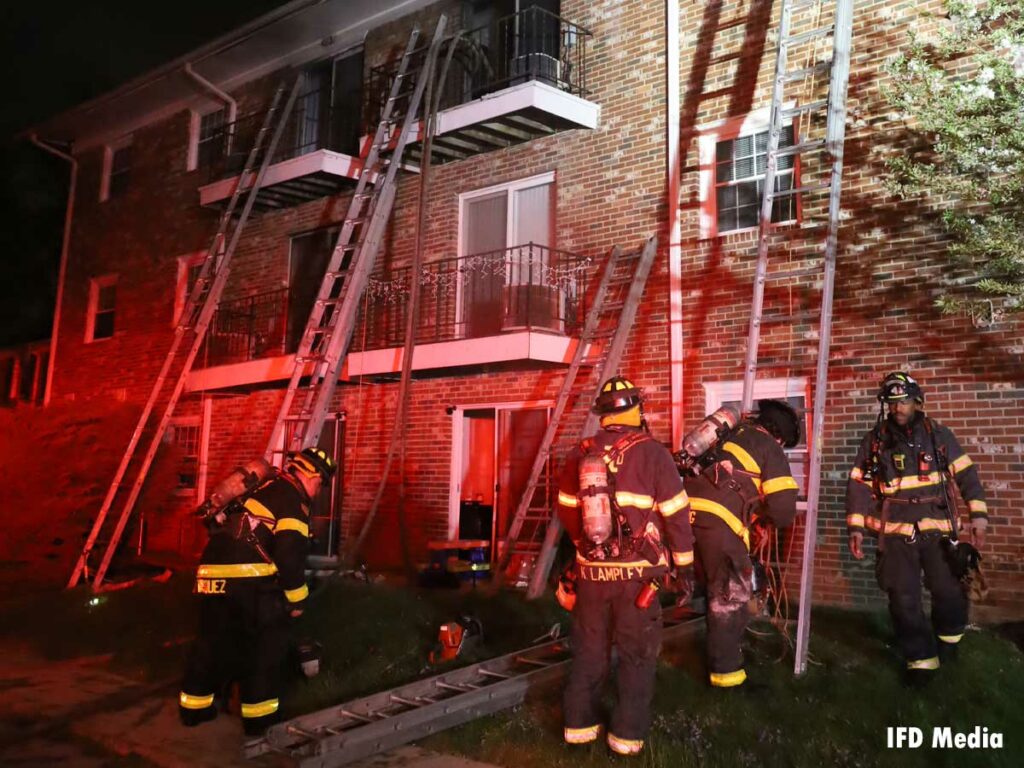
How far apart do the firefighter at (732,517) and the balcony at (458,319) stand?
13.2ft

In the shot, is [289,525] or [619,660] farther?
[289,525]

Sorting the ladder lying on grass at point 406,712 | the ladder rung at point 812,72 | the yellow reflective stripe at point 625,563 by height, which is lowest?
the ladder lying on grass at point 406,712

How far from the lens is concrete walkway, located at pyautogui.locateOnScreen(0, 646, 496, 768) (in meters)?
4.93

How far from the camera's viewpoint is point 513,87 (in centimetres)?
1000

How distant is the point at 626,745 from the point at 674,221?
620cm

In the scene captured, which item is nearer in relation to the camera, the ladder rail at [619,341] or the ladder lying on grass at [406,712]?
the ladder lying on grass at [406,712]

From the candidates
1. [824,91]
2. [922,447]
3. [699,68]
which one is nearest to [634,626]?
[922,447]

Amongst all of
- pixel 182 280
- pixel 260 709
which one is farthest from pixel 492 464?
pixel 182 280

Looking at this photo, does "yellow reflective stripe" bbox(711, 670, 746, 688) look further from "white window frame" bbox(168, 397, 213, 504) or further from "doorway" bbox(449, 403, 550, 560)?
"white window frame" bbox(168, 397, 213, 504)

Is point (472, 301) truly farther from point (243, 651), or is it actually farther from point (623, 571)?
point (623, 571)

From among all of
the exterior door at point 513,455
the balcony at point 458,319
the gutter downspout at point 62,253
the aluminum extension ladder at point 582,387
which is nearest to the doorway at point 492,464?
the exterior door at point 513,455

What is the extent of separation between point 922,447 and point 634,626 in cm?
260

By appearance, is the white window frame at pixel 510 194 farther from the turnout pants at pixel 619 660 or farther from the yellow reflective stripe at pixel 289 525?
the turnout pants at pixel 619 660

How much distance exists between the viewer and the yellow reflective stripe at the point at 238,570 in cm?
538
